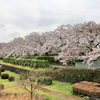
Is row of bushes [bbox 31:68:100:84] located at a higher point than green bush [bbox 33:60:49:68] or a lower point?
lower

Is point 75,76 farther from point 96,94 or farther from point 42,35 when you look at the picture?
point 42,35

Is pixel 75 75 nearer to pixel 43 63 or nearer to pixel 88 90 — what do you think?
pixel 88 90

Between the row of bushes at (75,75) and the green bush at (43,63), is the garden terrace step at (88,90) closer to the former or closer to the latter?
the row of bushes at (75,75)

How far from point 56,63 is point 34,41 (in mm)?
7297

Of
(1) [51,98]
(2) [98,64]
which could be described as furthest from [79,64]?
(1) [51,98]

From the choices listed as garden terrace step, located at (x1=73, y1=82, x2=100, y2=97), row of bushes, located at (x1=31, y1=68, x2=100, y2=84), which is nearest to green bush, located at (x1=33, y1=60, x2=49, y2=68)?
row of bushes, located at (x1=31, y1=68, x2=100, y2=84)

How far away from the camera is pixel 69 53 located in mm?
12883

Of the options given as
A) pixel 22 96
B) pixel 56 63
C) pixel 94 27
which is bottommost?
pixel 22 96

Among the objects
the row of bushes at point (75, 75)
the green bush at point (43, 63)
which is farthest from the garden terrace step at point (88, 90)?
the green bush at point (43, 63)

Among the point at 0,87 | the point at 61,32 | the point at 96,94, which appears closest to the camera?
the point at 96,94

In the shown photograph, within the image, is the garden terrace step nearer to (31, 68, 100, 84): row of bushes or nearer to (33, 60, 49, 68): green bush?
(31, 68, 100, 84): row of bushes

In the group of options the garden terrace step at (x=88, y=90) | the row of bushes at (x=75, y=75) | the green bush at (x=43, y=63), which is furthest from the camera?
the green bush at (x=43, y=63)

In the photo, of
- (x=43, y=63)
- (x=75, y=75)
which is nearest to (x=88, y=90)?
(x=75, y=75)

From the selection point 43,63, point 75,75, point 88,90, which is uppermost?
point 43,63
